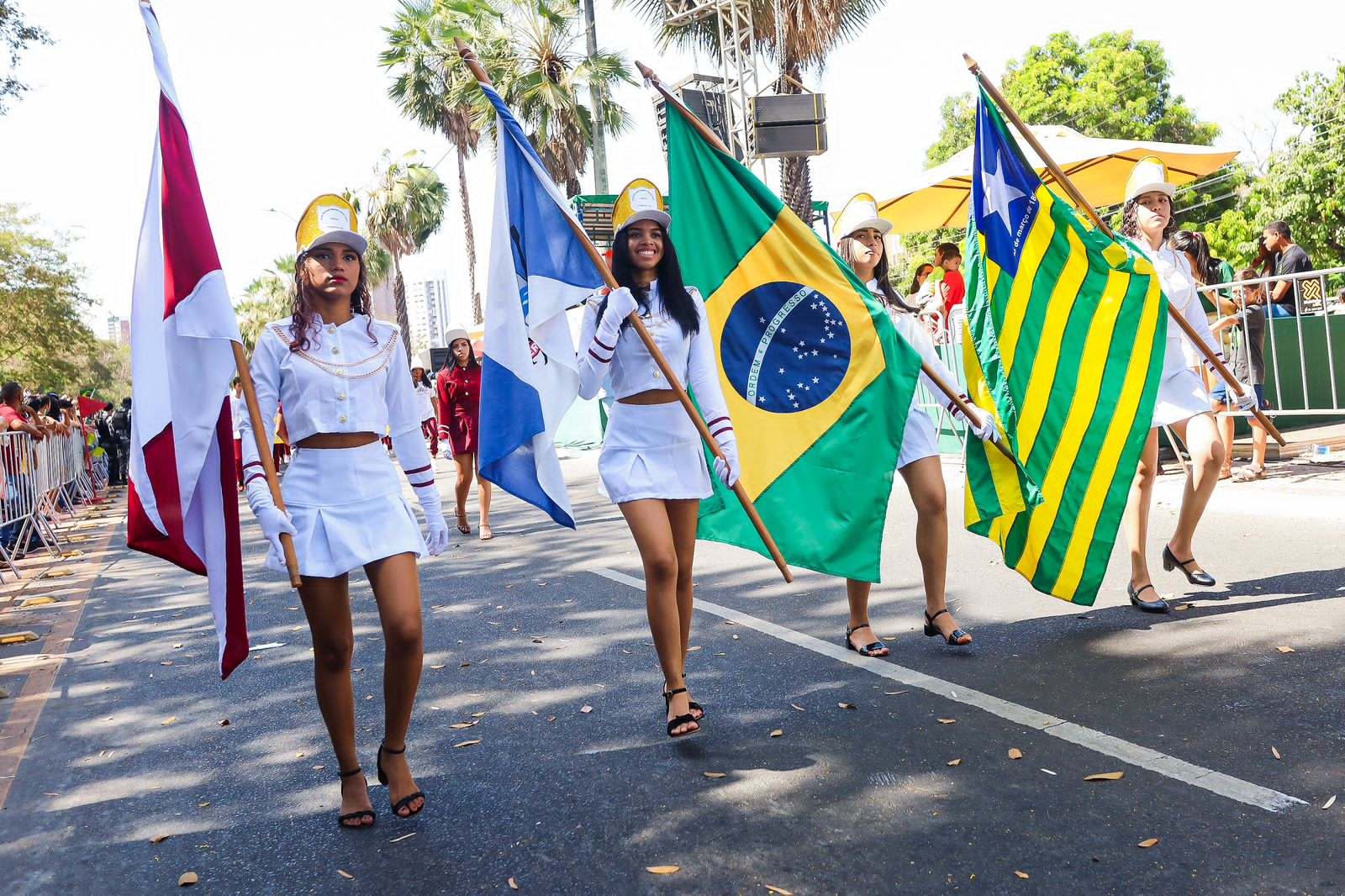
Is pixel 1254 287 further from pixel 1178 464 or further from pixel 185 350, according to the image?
pixel 185 350

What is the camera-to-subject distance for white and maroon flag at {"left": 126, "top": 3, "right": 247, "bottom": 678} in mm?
3561

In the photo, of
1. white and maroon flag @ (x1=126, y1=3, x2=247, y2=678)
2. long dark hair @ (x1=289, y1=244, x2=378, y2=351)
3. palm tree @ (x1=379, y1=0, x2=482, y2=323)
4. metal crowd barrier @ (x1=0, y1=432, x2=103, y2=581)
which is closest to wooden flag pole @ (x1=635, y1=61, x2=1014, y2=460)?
long dark hair @ (x1=289, y1=244, x2=378, y2=351)

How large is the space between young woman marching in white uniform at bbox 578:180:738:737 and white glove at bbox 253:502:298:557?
1.32m

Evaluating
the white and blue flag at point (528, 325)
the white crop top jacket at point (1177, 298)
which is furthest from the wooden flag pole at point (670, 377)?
the white crop top jacket at point (1177, 298)

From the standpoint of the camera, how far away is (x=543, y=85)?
25.5 meters

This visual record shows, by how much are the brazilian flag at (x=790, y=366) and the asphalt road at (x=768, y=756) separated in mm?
665

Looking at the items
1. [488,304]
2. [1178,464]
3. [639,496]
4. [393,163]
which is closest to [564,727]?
[639,496]

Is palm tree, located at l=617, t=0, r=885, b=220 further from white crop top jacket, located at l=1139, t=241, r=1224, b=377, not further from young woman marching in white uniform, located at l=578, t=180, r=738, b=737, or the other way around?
young woman marching in white uniform, located at l=578, t=180, r=738, b=737

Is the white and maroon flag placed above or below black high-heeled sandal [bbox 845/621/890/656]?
above

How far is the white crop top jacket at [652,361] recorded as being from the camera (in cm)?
433

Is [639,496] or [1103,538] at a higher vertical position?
[639,496]

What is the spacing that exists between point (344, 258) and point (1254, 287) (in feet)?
30.3

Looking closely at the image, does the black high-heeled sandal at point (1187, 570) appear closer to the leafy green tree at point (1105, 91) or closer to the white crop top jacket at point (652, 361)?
the white crop top jacket at point (652, 361)

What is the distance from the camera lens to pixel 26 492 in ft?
40.3
